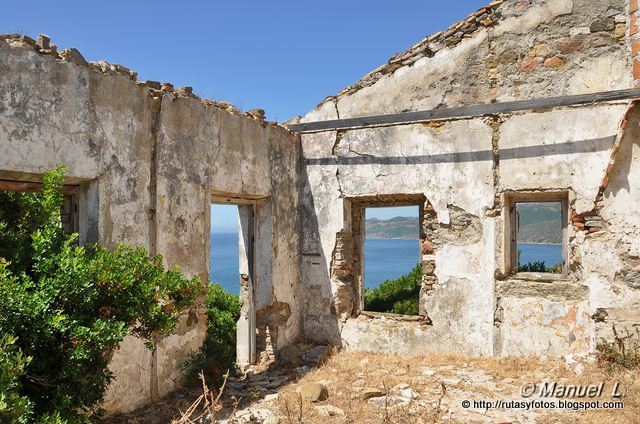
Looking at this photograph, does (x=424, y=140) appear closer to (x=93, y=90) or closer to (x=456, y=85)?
(x=456, y=85)

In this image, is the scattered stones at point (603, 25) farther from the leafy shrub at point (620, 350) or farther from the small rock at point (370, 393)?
the small rock at point (370, 393)

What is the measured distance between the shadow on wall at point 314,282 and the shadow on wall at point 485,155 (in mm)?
676

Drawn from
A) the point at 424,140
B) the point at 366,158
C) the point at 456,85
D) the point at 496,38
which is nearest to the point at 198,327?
the point at 366,158

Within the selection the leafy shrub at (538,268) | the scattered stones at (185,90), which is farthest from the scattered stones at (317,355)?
the leafy shrub at (538,268)

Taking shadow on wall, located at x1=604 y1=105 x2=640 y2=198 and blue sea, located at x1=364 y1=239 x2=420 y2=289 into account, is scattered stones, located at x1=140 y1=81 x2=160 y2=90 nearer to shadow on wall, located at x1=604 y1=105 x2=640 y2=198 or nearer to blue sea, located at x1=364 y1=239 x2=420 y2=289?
shadow on wall, located at x1=604 y1=105 x2=640 y2=198

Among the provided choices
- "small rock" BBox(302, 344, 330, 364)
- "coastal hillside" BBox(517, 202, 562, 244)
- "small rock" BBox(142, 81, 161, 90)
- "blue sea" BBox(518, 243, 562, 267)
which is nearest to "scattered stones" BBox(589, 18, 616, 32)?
"small rock" BBox(142, 81, 161, 90)

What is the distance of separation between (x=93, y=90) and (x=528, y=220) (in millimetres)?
77656

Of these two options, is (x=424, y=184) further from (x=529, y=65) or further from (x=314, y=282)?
(x=314, y=282)

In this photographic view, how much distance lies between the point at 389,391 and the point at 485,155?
10.3ft

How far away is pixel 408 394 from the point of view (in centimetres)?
520

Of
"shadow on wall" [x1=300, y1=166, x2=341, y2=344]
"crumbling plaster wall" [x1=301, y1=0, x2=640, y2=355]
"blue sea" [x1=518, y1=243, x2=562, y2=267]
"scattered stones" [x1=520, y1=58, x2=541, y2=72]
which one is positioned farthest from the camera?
"blue sea" [x1=518, y1=243, x2=562, y2=267]

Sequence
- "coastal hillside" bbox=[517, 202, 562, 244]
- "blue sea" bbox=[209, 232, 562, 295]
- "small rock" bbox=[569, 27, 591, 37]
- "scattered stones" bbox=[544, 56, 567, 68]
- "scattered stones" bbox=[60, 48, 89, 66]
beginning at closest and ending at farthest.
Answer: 1. "scattered stones" bbox=[60, 48, 89, 66]
2. "small rock" bbox=[569, 27, 591, 37]
3. "scattered stones" bbox=[544, 56, 567, 68]
4. "blue sea" bbox=[209, 232, 562, 295]
5. "coastal hillside" bbox=[517, 202, 562, 244]

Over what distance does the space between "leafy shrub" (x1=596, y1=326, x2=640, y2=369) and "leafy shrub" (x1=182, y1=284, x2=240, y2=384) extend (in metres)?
4.28

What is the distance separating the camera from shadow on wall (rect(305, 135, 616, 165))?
238 inches
